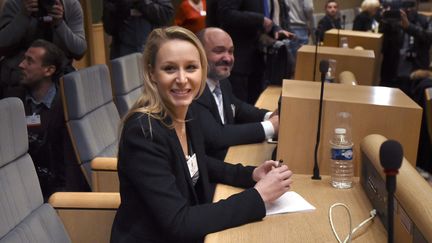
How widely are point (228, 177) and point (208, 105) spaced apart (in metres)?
0.50

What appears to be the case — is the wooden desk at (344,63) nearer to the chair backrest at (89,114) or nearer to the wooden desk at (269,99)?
the wooden desk at (269,99)

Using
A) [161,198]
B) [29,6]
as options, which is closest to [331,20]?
[29,6]

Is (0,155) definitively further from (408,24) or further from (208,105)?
(408,24)

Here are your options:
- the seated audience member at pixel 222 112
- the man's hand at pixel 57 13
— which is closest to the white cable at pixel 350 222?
the seated audience member at pixel 222 112

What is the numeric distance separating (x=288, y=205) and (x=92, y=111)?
1.15m

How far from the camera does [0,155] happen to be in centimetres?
144

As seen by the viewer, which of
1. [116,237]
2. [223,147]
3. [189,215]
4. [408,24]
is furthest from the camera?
[408,24]

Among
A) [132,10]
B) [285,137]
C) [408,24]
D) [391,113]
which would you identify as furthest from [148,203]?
[408,24]

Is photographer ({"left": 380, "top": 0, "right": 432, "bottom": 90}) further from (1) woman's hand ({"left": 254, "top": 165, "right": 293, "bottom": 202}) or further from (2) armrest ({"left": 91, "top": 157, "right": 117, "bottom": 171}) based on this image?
(1) woman's hand ({"left": 254, "top": 165, "right": 293, "bottom": 202})

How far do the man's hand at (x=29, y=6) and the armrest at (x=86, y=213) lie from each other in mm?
1438

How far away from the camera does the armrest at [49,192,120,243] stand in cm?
175

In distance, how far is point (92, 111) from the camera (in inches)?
89.7

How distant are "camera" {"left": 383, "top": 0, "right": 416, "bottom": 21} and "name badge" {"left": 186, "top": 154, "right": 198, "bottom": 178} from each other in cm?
438

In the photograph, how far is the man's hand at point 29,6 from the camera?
284cm
